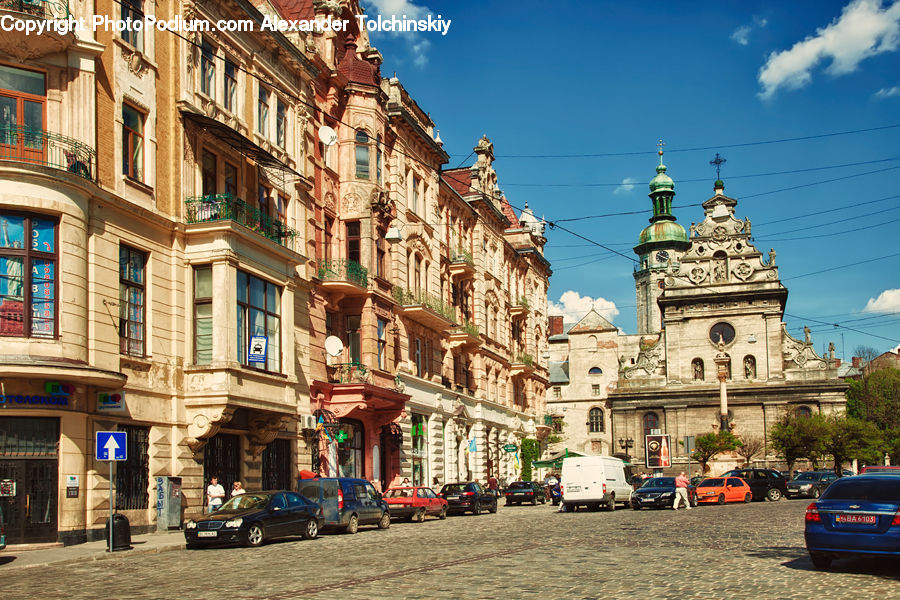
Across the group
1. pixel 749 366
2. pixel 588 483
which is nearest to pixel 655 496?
pixel 588 483

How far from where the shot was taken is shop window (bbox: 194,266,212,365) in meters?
26.6

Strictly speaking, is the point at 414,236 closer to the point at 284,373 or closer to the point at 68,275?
the point at 284,373

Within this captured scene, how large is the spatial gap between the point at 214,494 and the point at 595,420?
81.9 meters

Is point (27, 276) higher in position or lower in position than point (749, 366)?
lower

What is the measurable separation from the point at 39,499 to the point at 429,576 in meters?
10.7

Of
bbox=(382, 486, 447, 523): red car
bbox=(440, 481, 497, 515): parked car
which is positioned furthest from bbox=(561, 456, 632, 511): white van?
bbox=(382, 486, 447, 523): red car

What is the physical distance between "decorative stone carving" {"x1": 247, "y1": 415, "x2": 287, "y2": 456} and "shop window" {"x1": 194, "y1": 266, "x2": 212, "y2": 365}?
2891mm

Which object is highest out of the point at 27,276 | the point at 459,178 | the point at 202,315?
the point at 459,178

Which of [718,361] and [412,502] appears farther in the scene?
[718,361]

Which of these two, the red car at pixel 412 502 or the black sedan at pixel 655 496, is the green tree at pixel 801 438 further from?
the red car at pixel 412 502

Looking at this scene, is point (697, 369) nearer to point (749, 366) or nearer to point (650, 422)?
point (749, 366)

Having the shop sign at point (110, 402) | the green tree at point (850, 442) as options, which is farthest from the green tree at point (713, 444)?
the shop sign at point (110, 402)

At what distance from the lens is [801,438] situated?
2933 inches

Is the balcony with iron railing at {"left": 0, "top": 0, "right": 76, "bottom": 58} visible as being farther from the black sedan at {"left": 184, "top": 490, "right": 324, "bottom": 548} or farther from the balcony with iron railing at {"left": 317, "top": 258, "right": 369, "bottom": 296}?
the balcony with iron railing at {"left": 317, "top": 258, "right": 369, "bottom": 296}
